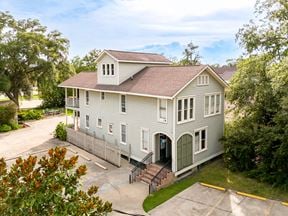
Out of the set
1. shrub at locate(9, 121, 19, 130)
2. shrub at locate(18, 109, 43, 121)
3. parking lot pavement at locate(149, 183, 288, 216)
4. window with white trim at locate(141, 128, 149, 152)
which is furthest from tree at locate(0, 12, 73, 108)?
parking lot pavement at locate(149, 183, 288, 216)

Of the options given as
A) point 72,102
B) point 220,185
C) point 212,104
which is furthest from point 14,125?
point 220,185

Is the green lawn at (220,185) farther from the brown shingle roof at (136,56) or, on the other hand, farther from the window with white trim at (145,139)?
the brown shingle roof at (136,56)

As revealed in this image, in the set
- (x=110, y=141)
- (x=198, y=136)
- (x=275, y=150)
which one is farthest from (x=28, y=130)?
(x=275, y=150)

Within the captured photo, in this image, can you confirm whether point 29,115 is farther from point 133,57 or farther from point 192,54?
point 192,54

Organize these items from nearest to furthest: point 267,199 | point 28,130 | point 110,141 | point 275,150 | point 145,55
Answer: point 267,199, point 275,150, point 110,141, point 145,55, point 28,130

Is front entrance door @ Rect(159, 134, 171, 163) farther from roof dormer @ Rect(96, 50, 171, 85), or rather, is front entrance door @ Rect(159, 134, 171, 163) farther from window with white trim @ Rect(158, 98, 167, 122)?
roof dormer @ Rect(96, 50, 171, 85)

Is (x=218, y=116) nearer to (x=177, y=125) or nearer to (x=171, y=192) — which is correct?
(x=177, y=125)

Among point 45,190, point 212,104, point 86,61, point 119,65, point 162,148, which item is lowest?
point 162,148
